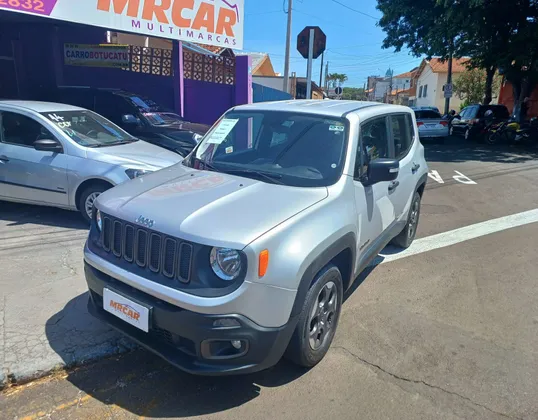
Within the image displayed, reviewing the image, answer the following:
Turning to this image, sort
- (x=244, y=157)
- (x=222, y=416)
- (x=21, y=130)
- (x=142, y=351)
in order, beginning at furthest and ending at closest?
(x=21, y=130)
(x=244, y=157)
(x=142, y=351)
(x=222, y=416)

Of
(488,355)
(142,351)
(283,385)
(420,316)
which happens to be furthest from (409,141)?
(142,351)

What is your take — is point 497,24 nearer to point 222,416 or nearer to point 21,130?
point 21,130

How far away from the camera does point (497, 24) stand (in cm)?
1705

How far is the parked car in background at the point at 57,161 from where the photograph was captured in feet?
18.5

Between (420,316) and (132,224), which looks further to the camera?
(420,316)

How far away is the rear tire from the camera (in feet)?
18.7

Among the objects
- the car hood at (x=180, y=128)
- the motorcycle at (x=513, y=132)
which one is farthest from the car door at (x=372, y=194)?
the motorcycle at (x=513, y=132)

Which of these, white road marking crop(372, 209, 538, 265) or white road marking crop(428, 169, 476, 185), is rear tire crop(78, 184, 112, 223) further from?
white road marking crop(428, 169, 476, 185)

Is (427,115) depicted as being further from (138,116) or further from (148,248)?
(148,248)

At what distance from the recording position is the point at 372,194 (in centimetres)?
377

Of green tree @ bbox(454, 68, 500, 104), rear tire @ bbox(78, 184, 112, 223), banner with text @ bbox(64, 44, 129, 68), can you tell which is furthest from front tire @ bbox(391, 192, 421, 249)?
green tree @ bbox(454, 68, 500, 104)

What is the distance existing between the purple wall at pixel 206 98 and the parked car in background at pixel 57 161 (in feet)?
24.9

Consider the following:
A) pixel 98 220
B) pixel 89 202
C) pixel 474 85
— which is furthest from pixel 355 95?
pixel 98 220

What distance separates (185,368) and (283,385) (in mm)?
774
